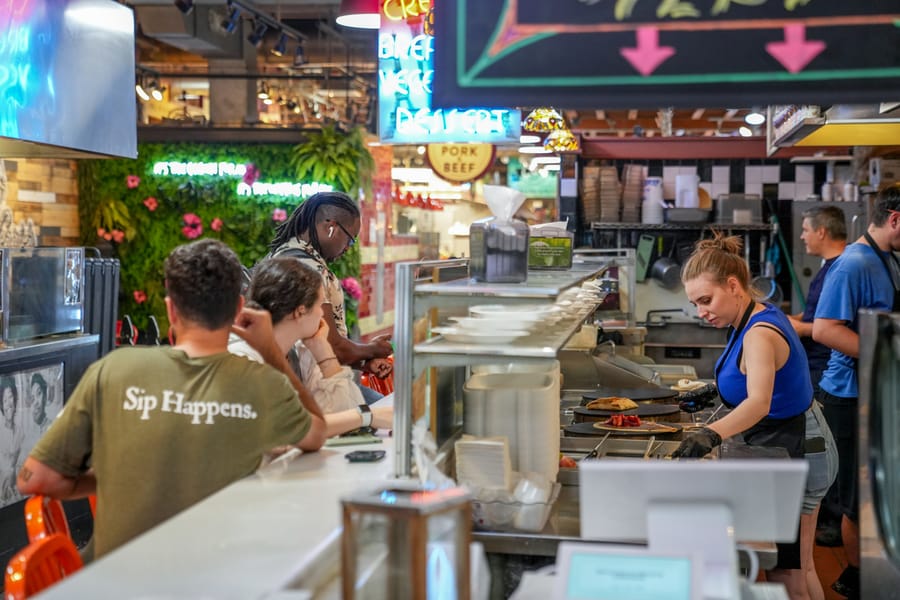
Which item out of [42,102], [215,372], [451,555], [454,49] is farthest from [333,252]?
[451,555]

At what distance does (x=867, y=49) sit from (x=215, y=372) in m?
1.67

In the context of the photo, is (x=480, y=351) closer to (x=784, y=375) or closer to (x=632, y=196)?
(x=784, y=375)

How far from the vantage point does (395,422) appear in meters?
2.80

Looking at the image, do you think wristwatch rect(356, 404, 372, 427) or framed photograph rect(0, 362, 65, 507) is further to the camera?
framed photograph rect(0, 362, 65, 507)

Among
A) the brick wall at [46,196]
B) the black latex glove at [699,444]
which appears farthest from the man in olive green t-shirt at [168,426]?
the brick wall at [46,196]

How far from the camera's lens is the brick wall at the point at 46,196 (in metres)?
9.83

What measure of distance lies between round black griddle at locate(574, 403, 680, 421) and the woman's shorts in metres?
0.79

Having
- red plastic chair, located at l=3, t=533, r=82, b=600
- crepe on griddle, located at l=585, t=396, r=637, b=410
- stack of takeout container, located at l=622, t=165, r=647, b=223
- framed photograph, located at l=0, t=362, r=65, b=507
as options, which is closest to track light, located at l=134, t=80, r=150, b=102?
stack of takeout container, located at l=622, t=165, r=647, b=223

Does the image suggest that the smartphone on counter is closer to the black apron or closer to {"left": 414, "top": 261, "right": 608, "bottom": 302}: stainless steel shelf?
{"left": 414, "top": 261, "right": 608, "bottom": 302}: stainless steel shelf

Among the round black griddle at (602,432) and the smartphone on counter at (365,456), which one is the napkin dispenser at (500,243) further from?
the round black griddle at (602,432)

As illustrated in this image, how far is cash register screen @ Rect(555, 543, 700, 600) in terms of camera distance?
1825mm

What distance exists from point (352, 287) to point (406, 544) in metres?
9.17

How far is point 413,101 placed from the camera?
20.0 feet

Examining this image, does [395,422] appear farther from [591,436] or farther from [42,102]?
[42,102]
